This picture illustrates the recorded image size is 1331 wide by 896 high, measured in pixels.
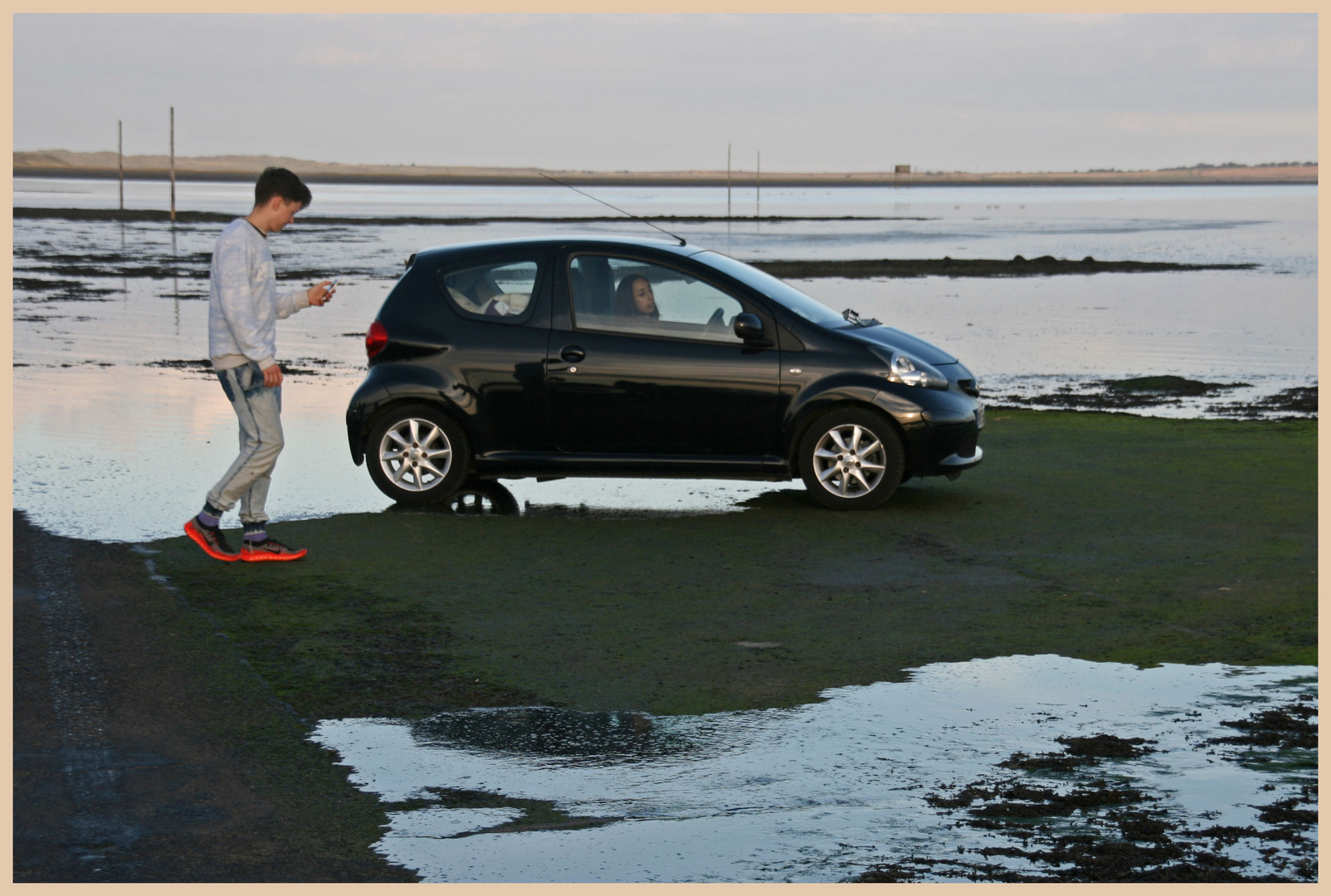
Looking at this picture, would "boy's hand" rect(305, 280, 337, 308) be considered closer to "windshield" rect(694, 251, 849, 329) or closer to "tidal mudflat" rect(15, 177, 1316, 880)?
"tidal mudflat" rect(15, 177, 1316, 880)

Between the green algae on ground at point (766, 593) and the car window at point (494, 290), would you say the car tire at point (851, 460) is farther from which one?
the car window at point (494, 290)

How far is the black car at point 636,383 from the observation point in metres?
10.4

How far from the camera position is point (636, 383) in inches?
412

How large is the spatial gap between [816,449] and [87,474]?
5453mm

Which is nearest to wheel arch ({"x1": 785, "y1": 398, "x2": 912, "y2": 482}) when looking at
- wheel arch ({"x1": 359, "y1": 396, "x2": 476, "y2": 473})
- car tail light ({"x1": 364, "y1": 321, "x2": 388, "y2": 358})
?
wheel arch ({"x1": 359, "y1": 396, "x2": 476, "y2": 473})

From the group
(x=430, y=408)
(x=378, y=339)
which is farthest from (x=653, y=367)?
(x=378, y=339)

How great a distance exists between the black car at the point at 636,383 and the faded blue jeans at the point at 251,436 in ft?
6.67

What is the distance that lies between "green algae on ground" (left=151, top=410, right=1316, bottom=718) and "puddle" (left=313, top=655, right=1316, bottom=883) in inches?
13.3

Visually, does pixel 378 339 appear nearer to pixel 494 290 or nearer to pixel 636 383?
pixel 494 290

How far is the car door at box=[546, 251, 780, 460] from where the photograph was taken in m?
10.4

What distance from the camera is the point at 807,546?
9.24 metres

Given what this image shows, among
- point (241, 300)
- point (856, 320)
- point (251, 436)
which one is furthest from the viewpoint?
point (856, 320)

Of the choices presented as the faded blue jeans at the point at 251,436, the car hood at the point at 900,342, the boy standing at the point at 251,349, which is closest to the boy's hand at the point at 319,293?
the boy standing at the point at 251,349

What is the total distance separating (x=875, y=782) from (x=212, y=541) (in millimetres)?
4872
